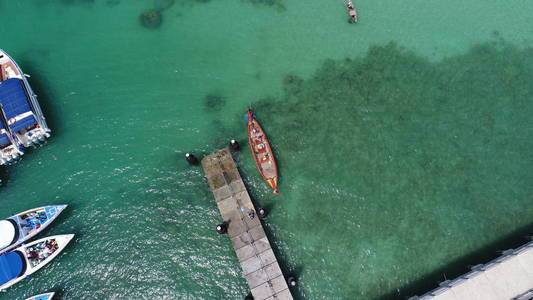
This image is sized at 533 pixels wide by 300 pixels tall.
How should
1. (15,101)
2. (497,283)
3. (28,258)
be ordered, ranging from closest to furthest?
(497,283), (28,258), (15,101)

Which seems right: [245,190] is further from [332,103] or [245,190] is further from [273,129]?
[332,103]

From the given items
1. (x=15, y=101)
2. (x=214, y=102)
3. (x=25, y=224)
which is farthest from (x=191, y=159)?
(x=15, y=101)

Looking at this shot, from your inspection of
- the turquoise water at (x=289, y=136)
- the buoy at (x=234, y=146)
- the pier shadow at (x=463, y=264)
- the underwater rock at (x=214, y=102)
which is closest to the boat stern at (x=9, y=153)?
the turquoise water at (x=289, y=136)

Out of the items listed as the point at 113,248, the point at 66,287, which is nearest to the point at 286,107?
the point at 113,248

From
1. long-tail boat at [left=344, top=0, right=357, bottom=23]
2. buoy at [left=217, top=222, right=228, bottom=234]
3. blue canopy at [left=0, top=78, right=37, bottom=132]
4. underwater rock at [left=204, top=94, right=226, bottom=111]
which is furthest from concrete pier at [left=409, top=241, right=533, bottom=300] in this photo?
blue canopy at [left=0, top=78, right=37, bottom=132]

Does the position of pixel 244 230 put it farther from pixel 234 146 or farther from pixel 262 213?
pixel 234 146

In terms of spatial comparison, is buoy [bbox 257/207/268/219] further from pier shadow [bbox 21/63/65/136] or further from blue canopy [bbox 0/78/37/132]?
blue canopy [bbox 0/78/37/132]
